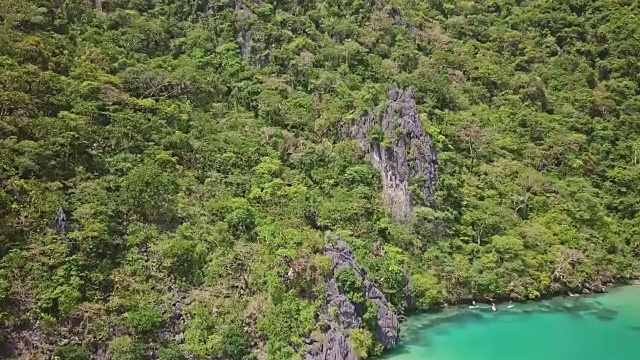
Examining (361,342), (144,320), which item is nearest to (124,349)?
(144,320)

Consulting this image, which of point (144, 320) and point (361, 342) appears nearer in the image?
point (144, 320)

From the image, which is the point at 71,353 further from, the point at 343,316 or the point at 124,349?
the point at 343,316

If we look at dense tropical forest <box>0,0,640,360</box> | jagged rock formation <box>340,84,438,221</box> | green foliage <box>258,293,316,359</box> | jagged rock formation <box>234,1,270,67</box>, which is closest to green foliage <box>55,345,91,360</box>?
dense tropical forest <box>0,0,640,360</box>

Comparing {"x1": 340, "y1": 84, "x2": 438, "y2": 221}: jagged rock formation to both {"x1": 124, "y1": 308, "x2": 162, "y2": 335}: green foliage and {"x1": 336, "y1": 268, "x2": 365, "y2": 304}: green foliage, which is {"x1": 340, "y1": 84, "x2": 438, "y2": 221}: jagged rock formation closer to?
{"x1": 336, "y1": 268, "x2": 365, "y2": 304}: green foliage

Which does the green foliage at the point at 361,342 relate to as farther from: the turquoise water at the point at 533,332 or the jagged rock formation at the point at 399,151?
the jagged rock formation at the point at 399,151

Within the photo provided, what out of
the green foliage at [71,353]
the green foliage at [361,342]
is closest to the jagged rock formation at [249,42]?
the green foliage at [361,342]

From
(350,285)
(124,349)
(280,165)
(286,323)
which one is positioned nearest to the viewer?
(124,349)
